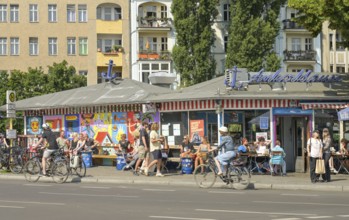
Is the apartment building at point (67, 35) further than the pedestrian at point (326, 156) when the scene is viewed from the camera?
Yes

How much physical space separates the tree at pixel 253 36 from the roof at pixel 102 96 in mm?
23046

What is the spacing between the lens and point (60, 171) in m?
23.2

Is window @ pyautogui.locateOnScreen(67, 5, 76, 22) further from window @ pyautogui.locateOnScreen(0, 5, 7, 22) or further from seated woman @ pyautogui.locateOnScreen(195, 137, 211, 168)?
seated woman @ pyautogui.locateOnScreen(195, 137, 211, 168)

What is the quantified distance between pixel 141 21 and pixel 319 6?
36.7 metres

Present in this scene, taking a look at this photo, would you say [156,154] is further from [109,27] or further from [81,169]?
[109,27]

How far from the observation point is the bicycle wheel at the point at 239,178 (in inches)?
816

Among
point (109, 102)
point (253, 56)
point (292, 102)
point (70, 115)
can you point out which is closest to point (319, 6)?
point (292, 102)

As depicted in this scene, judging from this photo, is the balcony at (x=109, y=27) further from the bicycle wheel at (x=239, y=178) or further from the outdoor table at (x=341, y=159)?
the bicycle wheel at (x=239, y=178)

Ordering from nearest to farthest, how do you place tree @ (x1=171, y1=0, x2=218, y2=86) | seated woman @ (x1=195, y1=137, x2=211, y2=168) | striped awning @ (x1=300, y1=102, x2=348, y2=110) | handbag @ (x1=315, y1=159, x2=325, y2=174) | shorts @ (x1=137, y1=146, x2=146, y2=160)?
handbag @ (x1=315, y1=159, x2=325, y2=174), shorts @ (x1=137, y1=146, x2=146, y2=160), seated woman @ (x1=195, y1=137, x2=211, y2=168), striped awning @ (x1=300, y1=102, x2=348, y2=110), tree @ (x1=171, y1=0, x2=218, y2=86)

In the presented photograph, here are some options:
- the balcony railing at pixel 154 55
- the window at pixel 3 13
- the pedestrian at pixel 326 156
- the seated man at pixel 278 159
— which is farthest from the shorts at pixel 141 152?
the window at pixel 3 13

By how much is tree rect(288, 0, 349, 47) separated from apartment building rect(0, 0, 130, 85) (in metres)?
35.7

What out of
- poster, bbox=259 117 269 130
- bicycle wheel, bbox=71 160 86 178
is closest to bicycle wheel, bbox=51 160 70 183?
bicycle wheel, bbox=71 160 86 178

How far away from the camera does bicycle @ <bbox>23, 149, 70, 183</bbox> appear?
75.8 feet

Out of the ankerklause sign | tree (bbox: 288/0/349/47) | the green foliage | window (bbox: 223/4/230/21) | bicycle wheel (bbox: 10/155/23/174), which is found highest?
window (bbox: 223/4/230/21)
